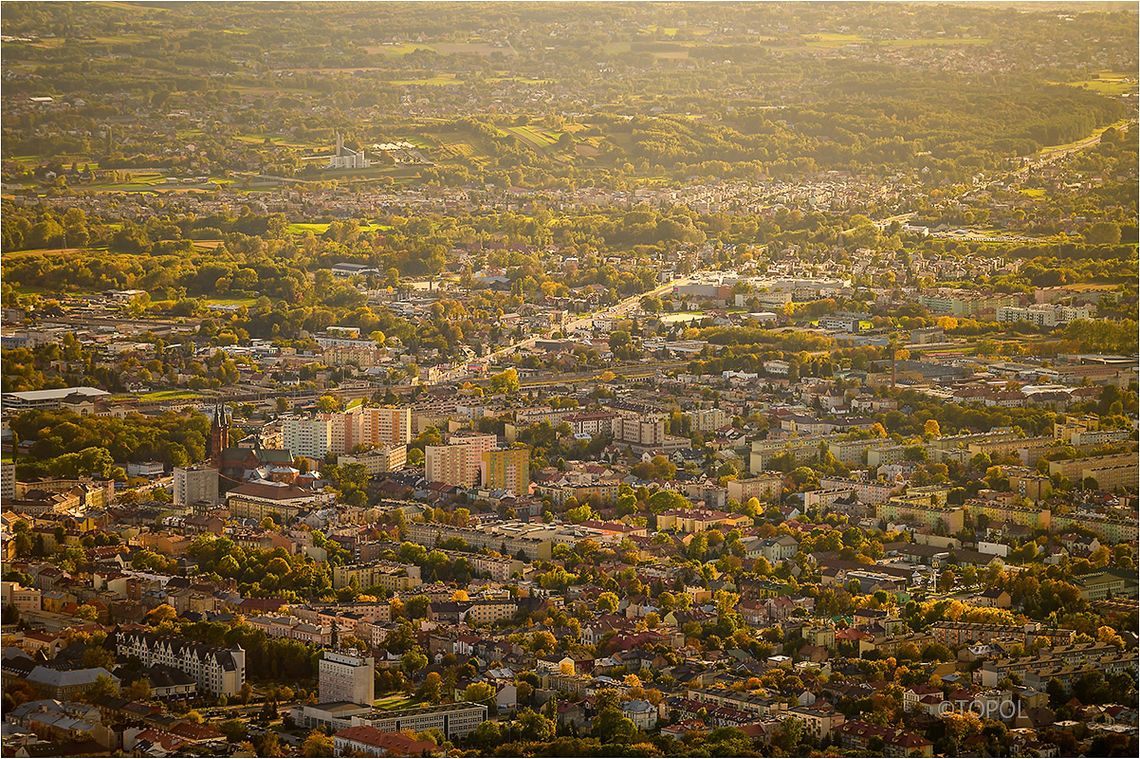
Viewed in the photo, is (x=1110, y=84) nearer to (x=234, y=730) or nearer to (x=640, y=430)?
(x=640, y=430)

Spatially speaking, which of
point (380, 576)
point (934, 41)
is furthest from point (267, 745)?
point (934, 41)

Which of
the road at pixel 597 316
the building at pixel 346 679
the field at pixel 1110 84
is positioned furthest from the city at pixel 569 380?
the field at pixel 1110 84

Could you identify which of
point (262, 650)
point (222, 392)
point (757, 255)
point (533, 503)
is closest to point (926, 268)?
point (757, 255)

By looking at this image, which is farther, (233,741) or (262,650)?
(262,650)

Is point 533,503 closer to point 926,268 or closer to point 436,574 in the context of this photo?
point 436,574

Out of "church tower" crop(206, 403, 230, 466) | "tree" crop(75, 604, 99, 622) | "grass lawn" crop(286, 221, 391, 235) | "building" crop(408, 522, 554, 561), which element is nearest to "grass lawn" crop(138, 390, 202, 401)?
"church tower" crop(206, 403, 230, 466)

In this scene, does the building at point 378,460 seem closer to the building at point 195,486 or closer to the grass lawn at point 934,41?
the building at point 195,486

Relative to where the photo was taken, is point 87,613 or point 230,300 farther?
point 230,300
